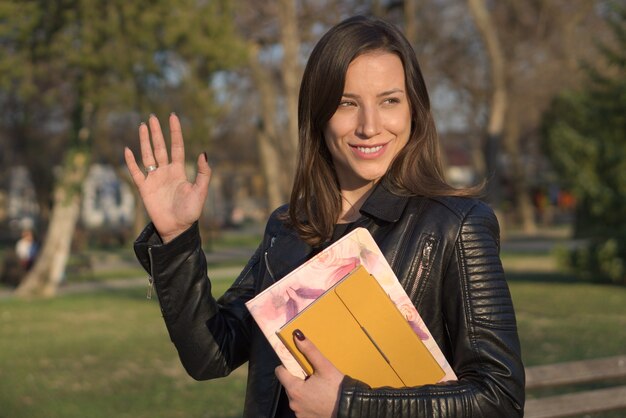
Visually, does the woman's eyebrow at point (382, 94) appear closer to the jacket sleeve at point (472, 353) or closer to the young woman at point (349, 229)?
the young woman at point (349, 229)

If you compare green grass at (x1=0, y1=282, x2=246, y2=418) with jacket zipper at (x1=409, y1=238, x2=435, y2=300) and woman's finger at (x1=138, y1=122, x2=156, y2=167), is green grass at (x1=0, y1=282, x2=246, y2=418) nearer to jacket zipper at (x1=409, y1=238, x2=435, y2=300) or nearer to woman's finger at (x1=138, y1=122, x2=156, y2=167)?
woman's finger at (x1=138, y1=122, x2=156, y2=167)

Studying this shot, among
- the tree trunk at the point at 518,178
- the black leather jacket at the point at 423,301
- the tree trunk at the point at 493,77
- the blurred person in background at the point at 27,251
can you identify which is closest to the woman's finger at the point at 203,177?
the black leather jacket at the point at 423,301

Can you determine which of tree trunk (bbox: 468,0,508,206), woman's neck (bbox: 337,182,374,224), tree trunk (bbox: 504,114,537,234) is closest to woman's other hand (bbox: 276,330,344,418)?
woman's neck (bbox: 337,182,374,224)

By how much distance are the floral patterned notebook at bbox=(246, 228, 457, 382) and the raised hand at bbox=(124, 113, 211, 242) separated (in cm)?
36

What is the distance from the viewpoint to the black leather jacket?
1.94 meters

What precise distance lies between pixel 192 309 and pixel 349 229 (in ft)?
1.40

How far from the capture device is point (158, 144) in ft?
7.62

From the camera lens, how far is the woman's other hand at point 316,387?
1916 mm

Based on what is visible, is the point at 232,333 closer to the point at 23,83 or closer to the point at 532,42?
the point at 23,83

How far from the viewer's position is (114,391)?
9102 millimetres

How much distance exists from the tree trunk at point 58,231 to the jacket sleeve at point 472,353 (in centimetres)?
1826

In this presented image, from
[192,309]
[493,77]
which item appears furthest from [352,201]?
[493,77]

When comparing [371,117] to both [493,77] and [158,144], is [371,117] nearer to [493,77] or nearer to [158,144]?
[158,144]

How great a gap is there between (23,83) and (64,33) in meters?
1.29
